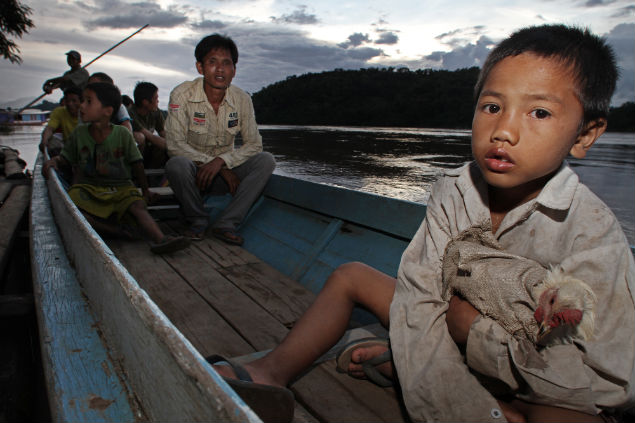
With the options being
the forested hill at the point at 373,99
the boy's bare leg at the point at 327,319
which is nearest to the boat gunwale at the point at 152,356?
the boy's bare leg at the point at 327,319

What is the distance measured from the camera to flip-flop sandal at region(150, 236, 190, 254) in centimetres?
246

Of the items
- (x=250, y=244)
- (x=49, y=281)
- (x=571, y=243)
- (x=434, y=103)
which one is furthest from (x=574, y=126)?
(x=434, y=103)

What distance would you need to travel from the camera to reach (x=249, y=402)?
3.11ft

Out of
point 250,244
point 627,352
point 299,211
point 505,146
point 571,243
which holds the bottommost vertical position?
point 250,244

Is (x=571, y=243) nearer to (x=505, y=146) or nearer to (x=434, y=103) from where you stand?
(x=505, y=146)

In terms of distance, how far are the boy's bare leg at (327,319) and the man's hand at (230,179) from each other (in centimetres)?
190

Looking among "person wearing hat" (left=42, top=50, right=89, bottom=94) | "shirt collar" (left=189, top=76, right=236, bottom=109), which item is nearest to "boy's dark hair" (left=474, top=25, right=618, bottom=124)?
"shirt collar" (left=189, top=76, right=236, bottom=109)

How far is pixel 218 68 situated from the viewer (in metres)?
3.05

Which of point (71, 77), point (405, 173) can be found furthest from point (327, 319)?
point (405, 173)

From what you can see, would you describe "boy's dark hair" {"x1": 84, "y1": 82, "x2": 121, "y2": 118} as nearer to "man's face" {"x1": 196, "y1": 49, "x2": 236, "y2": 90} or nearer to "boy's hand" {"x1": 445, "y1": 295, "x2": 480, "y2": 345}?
"man's face" {"x1": 196, "y1": 49, "x2": 236, "y2": 90}

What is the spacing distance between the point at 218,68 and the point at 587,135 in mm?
2551

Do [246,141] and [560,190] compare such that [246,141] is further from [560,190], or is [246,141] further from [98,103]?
[560,190]

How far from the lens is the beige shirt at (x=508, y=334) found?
2.73ft

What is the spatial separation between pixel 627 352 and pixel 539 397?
0.18 m
